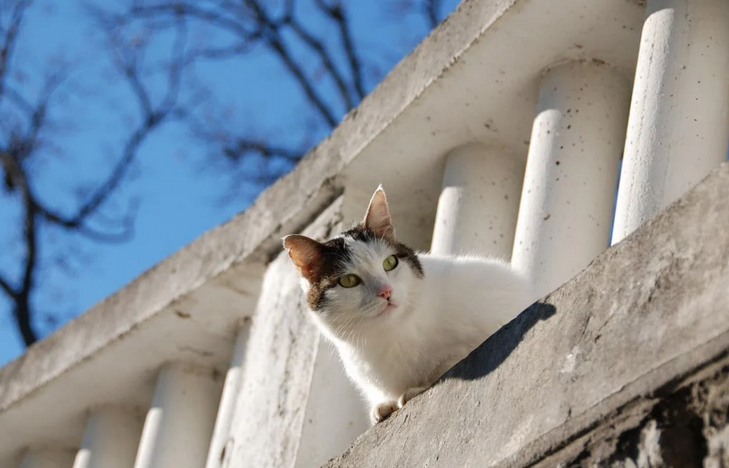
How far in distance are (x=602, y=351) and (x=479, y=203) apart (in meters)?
1.82

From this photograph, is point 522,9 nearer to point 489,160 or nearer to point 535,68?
point 535,68

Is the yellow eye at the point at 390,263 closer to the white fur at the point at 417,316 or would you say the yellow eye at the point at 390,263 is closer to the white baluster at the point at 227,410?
the white fur at the point at 417,316

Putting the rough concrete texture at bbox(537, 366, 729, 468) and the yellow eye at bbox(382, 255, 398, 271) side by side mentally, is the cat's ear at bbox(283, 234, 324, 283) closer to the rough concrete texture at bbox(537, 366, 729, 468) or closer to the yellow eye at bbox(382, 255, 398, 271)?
the yellow eye at bbox(382, 255, 398, 271)

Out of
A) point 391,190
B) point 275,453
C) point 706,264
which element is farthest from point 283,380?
point 706,264

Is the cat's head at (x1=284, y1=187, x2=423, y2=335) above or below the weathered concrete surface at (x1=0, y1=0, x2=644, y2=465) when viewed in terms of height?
below

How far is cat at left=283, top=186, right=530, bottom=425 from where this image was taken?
3178mm

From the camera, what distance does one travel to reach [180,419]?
490 cm

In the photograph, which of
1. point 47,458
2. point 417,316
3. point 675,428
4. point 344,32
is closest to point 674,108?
point 417,316

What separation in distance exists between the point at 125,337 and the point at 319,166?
1193mm

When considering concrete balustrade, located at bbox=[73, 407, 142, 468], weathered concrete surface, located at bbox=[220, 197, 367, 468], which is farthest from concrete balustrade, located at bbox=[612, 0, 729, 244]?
concrete balustrade, located at bbox=[73, 407, 142, 468]

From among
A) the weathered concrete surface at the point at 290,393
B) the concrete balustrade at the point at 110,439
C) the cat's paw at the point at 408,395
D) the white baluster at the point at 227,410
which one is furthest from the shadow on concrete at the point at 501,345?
the concrete balustrade at the point at 110,439

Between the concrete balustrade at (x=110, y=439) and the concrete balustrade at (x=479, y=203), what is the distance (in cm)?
201

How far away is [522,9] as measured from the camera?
3619 millimetres

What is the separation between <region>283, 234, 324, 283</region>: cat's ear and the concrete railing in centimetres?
54
